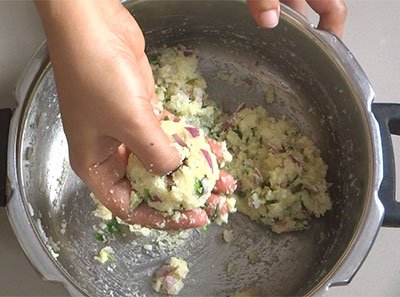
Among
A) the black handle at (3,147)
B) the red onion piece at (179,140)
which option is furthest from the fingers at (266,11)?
the black handle at (3,147)

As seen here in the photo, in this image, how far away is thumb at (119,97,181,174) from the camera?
0.80 metres

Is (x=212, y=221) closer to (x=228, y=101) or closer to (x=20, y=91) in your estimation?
(x=228, y=101)

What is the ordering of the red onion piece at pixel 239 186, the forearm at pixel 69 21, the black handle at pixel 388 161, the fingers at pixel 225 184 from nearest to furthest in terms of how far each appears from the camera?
the forearm at pixel 69 21, the black handle at pixel 388 161, the fingers at pixel 225 184, the red onion piece at pixel 239 186

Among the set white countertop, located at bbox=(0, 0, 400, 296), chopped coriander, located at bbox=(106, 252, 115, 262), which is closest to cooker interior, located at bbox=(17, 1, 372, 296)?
chopped coriander, located at bbox=(106, 252, 115, 262)

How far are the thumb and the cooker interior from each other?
0.29 meters

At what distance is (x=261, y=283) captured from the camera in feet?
3.72

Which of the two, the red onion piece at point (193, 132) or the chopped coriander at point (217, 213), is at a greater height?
the red onion piece at point (193, 132)

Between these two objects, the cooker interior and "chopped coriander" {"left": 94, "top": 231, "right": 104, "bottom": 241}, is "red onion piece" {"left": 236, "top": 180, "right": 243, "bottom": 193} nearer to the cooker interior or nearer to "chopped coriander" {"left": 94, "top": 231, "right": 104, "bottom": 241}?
the cooker interior

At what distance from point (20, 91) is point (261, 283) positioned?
59 centimetres

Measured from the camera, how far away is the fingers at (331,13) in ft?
3.61

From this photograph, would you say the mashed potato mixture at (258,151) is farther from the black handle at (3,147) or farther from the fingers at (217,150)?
the black handle at (3,147)

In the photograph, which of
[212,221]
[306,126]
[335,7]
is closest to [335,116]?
[306,126]

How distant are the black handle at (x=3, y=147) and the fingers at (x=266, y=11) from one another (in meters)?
0.48

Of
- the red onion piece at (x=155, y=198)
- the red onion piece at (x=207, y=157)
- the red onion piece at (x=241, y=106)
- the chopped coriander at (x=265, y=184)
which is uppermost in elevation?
the red onion piece at (x=207, y=157)
